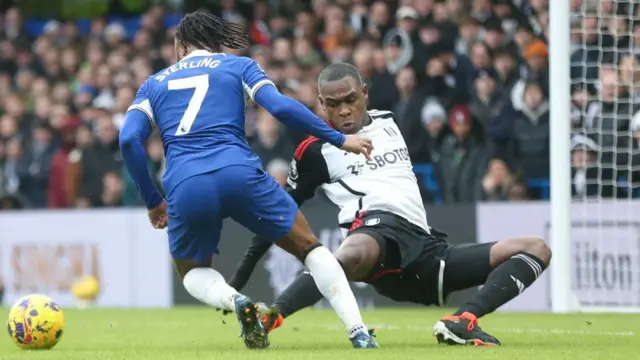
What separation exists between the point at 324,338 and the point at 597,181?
15.6 feet

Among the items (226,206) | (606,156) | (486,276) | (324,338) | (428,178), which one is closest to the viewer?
(226,206)

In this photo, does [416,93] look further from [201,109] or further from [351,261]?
[201,109]

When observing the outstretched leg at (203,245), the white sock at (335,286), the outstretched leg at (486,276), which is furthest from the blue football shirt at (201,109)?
the outstretched leg at (486,276)

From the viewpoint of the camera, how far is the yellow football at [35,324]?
747 centimetres

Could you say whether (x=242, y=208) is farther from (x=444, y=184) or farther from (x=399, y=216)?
(x=444, y=184)

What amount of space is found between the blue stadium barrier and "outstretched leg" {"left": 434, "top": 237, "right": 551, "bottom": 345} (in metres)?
5.99

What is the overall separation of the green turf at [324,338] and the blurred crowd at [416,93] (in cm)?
184

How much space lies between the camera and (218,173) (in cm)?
650

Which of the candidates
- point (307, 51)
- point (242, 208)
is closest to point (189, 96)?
point (242, 208)

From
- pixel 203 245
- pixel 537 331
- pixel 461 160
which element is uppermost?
pixel 203 245

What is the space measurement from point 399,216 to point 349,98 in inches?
30.8

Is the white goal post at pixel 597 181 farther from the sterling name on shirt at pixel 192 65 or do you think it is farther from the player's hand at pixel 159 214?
the player's hand at pixel 159 214

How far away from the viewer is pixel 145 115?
6770 mm

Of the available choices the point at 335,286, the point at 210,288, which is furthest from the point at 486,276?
the point at 210,288
